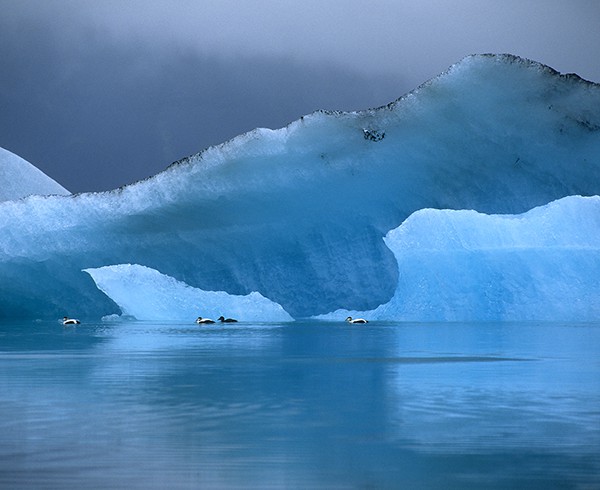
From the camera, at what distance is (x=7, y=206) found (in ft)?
62.1

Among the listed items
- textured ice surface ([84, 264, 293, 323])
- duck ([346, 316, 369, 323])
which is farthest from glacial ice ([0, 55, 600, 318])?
duck ([346, 316, 369, 323])

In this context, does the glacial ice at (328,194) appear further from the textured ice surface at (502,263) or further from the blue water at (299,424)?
the blue water at (299,424)

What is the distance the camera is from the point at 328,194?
18.6 metres

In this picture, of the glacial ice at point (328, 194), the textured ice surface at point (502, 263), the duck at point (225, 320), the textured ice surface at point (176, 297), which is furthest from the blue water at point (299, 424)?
the textured ice surface at point (176, 297)

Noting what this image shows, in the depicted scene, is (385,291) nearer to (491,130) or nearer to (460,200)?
(460,200)

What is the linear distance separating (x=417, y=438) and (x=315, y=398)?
126 cm

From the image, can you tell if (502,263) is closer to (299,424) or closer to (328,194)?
(328,194)

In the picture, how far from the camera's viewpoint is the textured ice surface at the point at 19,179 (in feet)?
82.0

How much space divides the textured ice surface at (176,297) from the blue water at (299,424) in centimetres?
1373

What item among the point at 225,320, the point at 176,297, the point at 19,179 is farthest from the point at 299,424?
the point at 19,179

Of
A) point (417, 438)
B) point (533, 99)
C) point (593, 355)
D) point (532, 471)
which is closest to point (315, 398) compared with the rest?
point (417, 438)

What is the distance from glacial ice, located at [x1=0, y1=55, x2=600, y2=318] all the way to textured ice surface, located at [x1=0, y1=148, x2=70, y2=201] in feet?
14.6

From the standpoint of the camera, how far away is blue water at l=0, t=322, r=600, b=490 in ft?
7.83

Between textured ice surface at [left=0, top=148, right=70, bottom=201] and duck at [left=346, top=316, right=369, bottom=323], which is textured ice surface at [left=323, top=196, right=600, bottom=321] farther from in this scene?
textured ice surface at [left=0, top=148, right=70, bottom=201]
